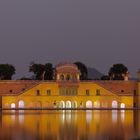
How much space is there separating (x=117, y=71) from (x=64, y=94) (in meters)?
18.0

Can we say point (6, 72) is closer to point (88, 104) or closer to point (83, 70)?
point (83, 70)

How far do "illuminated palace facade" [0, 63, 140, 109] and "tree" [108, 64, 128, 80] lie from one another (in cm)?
1396

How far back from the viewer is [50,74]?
95812 mm

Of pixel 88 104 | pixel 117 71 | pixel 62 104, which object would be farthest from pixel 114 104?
pixel 117 71

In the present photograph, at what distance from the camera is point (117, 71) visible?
3868 inches

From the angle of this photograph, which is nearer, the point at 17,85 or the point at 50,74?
the point at 17,85

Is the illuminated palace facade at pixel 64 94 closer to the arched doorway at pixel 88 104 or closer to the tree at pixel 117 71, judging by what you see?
the arched doorway at pixel 88 104

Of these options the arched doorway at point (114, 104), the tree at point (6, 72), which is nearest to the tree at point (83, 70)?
the tree at point (6, 72)

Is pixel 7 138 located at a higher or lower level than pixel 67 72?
lower

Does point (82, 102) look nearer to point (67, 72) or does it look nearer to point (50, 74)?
point (67, 72)

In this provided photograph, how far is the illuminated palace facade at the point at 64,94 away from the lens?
8100 cm

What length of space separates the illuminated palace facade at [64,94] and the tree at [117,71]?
550 inches

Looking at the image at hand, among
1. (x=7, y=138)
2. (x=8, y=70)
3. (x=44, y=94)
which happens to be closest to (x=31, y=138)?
(x=7, y=138)

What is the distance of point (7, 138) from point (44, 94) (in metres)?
52.6
